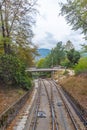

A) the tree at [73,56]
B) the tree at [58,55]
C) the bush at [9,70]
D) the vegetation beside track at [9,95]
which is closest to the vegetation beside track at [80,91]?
the vegetation beside track at [9,95]

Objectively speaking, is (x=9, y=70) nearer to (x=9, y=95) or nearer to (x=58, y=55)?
(x=9, y=95)

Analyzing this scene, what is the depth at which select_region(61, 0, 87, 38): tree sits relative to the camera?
29.2 metres

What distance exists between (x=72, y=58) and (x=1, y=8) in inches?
2177

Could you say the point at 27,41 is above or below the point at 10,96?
above

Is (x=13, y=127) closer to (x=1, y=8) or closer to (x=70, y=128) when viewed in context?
(x=70, y=128)

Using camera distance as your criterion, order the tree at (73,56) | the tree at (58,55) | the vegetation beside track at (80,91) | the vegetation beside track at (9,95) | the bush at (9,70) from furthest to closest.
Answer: the tree at (58,55) → the tree at (73,56) → the bush at (9,70) → the vegetation beside track at (80,91) → the vegetation beside track at (9,95)

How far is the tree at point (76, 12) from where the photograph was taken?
29203 millimetres

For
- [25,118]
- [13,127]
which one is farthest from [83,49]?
[13,127]

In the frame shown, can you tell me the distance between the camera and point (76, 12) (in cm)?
3122

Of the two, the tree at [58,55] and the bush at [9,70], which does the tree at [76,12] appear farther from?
the tree at [58,55]

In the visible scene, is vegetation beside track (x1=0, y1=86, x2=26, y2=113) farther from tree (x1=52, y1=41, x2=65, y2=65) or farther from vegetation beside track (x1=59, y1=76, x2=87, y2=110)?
tree (x1=52, y1=41, x2=65, y2=65)

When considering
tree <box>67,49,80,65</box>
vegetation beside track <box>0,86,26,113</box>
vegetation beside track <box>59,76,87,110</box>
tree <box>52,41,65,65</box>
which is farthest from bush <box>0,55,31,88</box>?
tree <box>52,41,65,65</box>

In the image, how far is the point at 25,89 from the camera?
132ft

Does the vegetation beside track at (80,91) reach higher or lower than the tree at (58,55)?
lower
